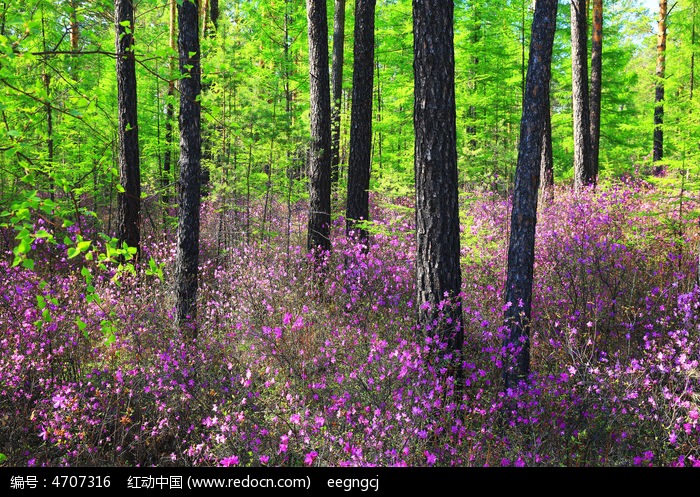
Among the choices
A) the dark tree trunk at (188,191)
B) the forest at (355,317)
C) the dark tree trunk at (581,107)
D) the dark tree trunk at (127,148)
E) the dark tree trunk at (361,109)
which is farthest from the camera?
the dark tree trunk at (581,107)

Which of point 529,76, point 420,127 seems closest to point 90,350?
point 420,127

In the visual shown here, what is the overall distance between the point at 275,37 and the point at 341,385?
15.4 m

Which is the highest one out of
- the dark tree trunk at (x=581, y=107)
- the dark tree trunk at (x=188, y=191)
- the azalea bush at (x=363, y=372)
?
the dark tree trunk at (x=581, y=107)

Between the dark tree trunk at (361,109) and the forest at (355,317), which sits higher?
the dark tree trunk at (361,109)

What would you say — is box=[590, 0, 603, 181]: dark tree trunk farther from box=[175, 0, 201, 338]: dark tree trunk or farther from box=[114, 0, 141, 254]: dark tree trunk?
box=[114, 0, 141, 254]: dark tree trunk

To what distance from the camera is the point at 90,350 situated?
5.55 m

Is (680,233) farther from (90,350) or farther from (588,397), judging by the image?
(90,350)

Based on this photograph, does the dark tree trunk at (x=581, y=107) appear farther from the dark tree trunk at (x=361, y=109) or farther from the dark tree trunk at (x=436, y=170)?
the dark tree trunk at (x=436, y=170)

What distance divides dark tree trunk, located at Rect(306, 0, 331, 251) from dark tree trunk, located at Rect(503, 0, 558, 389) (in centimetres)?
417

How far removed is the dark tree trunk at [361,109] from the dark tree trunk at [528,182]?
4.08 meters

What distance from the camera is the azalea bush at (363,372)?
11.3 feet

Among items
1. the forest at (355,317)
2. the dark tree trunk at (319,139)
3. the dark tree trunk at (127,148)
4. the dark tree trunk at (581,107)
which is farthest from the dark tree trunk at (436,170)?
the dark tree trunk at (581,107)
